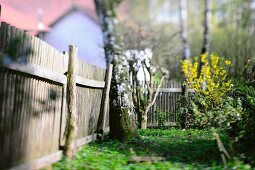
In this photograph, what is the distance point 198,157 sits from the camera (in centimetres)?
705

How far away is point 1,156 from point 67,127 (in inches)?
89.2

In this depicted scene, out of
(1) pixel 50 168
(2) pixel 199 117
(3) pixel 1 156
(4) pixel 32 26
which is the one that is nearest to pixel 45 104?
(1) pixel 50 168

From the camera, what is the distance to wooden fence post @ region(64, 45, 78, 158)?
6.84m

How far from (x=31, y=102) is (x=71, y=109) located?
1512 millimetres

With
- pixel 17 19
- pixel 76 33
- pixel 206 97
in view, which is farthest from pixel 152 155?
pixel 76 33

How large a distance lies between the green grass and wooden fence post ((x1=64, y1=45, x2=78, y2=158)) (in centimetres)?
20

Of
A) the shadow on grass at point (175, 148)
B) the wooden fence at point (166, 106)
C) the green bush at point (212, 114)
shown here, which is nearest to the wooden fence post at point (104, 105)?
the shadow on grass at point (175, 148)

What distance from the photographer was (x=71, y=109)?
7.16 meters

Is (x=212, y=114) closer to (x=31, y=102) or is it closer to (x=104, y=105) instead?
(x=104, y=105)

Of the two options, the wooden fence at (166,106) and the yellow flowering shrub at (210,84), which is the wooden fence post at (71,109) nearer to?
the yellow flowering shrub at (210,84)

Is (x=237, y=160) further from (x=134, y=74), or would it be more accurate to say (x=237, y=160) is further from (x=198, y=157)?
(x=134, y=74)

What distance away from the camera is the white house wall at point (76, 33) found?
26.4 meters

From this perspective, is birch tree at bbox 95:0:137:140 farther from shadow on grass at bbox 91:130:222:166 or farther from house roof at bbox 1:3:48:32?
house roof at bbox 1:3:48:32

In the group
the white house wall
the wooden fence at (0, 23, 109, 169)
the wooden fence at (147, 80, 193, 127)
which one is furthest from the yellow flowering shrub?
the white house wall
